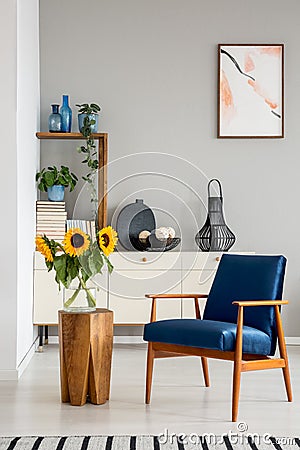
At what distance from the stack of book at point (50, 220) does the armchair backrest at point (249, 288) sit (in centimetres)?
164

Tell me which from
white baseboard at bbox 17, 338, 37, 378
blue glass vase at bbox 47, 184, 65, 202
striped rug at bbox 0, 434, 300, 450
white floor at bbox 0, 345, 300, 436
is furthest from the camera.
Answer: blue glass vase at bbox 47, 184, 65, 202

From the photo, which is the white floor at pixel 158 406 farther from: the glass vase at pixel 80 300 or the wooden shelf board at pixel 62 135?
the wooden shelf board at pixel 62 135

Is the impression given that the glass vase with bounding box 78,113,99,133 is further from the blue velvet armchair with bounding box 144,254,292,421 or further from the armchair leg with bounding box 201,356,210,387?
the armchair leg with bounding box 201,356,210,387

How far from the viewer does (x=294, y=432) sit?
362 cm

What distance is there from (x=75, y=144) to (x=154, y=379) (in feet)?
6.99

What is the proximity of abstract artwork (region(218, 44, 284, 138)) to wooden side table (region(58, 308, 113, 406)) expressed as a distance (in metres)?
2.57

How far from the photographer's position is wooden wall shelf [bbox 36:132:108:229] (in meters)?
5.89

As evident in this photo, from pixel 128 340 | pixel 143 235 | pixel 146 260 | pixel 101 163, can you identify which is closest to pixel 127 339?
pixel 128 340

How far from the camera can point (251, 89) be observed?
242 inches

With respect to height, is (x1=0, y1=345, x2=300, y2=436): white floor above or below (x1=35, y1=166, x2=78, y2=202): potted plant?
below

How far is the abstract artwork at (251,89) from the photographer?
6152 mm

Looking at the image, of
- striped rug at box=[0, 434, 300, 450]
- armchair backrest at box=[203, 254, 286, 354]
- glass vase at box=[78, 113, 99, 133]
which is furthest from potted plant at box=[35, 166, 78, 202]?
striped rug at box=[0, 434, 300, 450]

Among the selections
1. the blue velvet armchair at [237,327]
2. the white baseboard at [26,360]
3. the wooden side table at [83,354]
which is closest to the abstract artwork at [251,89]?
the blue velvet armchair at [237,327]

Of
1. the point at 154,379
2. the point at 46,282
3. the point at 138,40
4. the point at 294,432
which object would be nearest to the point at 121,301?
the point at 46,282
